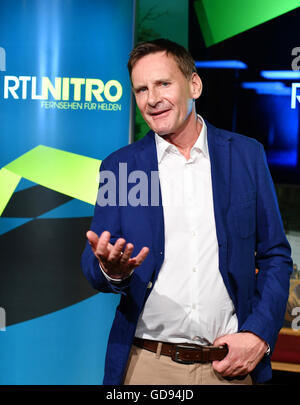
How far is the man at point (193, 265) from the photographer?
61.4 inches

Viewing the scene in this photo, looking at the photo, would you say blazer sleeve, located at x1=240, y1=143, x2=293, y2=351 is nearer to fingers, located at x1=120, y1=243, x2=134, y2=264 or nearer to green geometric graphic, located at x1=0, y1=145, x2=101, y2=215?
fingers, located at x1=120, y1=243, x2=134, y2=264

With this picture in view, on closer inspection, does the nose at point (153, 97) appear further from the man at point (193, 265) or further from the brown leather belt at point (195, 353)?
the brown leather belt at point (195, 353)

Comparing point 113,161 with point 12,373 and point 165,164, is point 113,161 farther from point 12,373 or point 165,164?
point 12,373

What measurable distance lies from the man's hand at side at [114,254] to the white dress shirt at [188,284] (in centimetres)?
22

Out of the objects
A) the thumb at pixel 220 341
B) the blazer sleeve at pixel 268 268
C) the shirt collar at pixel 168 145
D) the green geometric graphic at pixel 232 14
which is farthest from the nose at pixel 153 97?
the green geometric graphic at pixel 232 14

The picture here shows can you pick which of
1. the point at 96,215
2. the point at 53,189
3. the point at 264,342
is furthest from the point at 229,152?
the point at 53,189

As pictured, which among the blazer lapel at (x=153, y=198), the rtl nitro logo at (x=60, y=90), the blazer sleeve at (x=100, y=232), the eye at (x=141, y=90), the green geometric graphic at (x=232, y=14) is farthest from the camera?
the green geometric graphic at (x=232, y=14)

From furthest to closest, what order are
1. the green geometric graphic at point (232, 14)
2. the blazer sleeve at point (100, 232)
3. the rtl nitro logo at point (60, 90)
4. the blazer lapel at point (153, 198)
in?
the green geometric graphic at point (232, 14), the rtl nitro logo at point (60, 90), the blazer lapel at point (153, 198), the blazer sleeve at point (100, 232)

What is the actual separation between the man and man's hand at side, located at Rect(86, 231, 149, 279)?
11 cm

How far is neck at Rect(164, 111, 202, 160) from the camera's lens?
68.2 inches

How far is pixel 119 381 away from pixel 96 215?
1.85ft

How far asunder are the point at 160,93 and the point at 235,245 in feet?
1.91

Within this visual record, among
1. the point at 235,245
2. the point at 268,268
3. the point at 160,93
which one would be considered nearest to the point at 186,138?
the point at 160,93

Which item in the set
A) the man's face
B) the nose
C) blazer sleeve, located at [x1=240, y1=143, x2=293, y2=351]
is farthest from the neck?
blazer sleeve, located at [x1=240, y1=143, x2=293, y2=351]
